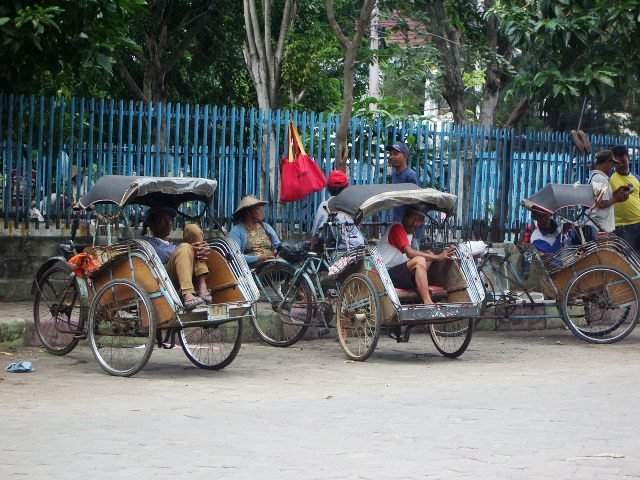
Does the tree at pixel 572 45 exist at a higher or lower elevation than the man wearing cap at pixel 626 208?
higher

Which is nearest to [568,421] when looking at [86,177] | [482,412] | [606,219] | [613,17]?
[482,412]

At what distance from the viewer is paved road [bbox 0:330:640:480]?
6066 mm

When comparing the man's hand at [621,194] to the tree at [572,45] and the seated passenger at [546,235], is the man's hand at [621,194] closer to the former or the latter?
the seated passenger at [546,235]

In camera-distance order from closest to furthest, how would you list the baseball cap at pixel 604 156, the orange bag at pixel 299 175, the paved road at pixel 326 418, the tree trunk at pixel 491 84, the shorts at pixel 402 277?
the paved road at pixel 326 418, the shorts at pixel 402 277, the baseball cap at pixel 604 156, the orange bag at pixel 299 175, the tree trunk at pixel 491 84

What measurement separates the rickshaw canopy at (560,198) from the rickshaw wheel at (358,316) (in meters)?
2.77

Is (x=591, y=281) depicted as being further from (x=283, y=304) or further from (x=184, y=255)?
(x=184, y=255)

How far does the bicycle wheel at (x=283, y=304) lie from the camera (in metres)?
11.7

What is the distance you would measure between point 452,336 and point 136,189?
3504 mm

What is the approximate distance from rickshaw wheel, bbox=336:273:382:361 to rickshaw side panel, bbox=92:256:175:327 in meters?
2.05

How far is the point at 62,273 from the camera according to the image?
10672mm

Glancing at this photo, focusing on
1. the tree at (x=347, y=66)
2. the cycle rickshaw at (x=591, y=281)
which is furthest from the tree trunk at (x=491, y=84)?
the cycle rickshaw at (x=591, y=281)

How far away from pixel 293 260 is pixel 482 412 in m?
4.86

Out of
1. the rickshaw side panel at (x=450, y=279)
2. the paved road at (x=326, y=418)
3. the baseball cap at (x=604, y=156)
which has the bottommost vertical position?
the paved road at (x=326, y=418)

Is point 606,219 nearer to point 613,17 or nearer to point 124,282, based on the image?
point 613,17
